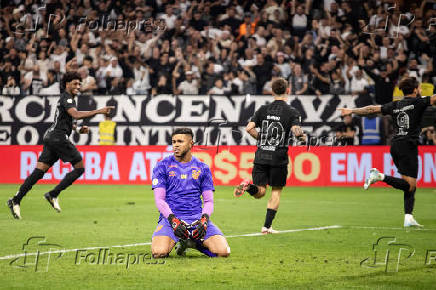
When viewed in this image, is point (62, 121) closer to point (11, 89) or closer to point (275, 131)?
point (275, 131)

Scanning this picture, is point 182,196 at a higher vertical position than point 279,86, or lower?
lower

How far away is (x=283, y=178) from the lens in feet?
33.4

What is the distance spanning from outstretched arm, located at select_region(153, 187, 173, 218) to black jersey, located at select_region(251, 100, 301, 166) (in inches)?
105

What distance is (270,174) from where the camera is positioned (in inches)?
401

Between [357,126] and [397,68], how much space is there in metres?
2.13

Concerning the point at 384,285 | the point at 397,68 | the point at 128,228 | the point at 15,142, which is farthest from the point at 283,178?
the point at 15,142

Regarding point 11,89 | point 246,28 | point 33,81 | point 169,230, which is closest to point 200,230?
point 169,230

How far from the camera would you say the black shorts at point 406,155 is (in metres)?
11.0

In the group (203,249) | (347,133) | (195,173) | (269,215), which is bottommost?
(203,249)

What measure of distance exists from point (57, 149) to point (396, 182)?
5961 millimetres

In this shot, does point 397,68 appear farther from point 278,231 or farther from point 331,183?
point 278,231

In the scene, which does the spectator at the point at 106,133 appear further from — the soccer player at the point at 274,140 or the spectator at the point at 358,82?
the soccer player at the point at 274,140

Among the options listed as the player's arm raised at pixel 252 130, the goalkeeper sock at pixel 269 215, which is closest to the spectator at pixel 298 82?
the goalkeeper sock at pixel 269 215

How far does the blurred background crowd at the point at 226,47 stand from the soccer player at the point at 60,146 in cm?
921
